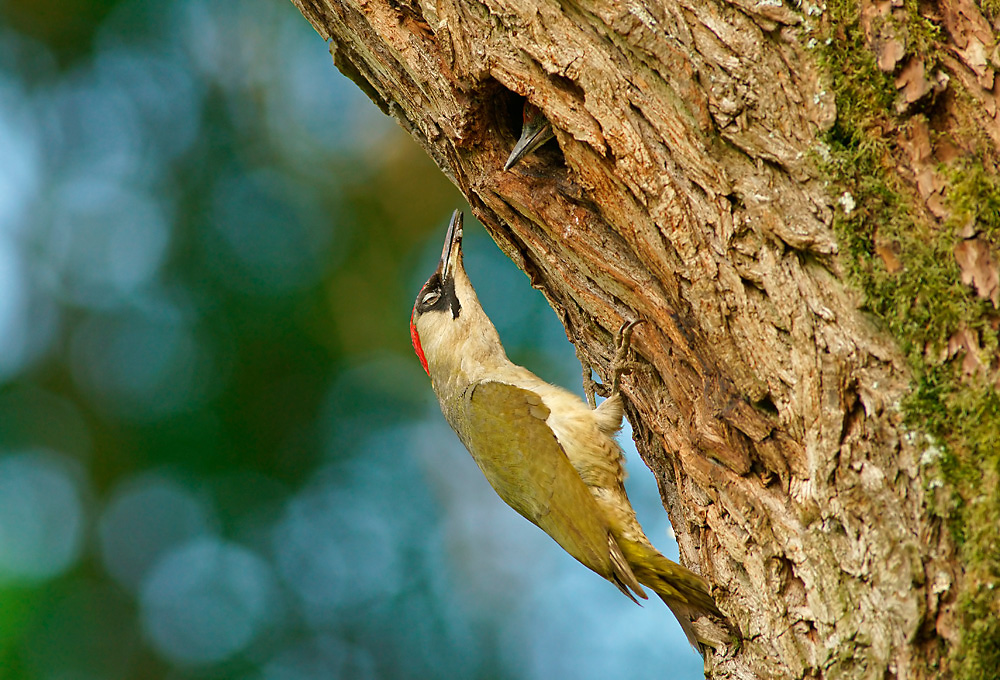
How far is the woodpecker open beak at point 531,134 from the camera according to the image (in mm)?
2846

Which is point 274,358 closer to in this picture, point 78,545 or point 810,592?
point 78,545

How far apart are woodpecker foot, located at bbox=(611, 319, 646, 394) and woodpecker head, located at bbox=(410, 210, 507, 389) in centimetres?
154

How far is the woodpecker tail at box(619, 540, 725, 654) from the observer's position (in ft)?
9.03

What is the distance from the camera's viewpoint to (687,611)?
291cm

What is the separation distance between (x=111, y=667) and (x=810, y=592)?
6937 millimetres

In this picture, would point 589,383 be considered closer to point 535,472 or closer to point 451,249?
point 535,472

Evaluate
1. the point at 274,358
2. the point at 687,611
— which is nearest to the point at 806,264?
the point at 687,611

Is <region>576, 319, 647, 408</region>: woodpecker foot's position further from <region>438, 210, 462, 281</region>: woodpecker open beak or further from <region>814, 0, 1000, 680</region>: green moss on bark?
<region>438, 210, 462, 281</region>: woodpecker open beak

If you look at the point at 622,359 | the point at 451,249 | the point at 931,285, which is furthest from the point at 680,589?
the point at 451,249

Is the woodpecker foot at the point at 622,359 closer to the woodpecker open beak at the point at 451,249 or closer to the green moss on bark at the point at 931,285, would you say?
the green moss on bark at the point at 931,285

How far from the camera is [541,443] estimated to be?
393cm

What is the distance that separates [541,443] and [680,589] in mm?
1174

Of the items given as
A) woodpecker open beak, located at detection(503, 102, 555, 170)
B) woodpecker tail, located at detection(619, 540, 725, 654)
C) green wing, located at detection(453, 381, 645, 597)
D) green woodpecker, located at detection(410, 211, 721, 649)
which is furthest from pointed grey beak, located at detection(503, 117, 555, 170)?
woodpecker tail, located at detection(619, 540, 725, 654)

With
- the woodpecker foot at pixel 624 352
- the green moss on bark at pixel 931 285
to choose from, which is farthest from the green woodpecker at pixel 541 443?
the green moss on bark at pixel 931 285
